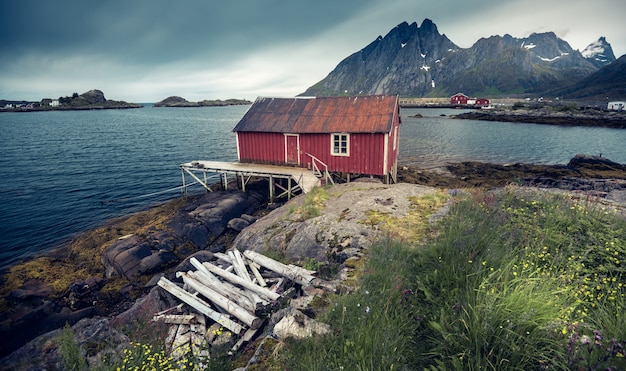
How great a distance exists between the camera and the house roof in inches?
803

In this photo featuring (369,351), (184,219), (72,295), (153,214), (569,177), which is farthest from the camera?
(569,177)

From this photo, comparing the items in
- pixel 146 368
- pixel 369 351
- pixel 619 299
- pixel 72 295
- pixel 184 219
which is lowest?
pixel 72 295

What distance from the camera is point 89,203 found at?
2286 centimetres

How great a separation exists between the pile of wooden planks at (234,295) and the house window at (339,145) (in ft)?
45.1

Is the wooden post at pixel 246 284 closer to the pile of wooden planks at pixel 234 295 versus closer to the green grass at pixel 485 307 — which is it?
the pile of wooden planks at pixel 234 295

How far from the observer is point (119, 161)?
36.3m

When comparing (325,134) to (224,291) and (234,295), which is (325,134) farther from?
(234,295)

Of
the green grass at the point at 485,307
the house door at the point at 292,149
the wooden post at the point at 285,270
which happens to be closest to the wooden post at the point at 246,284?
the wooden post at the point at 285,270

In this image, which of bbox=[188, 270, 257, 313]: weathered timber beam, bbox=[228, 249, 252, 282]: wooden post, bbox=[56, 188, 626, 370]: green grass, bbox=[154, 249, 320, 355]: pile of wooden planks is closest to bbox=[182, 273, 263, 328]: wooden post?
bbox=[154, 249, 320, 355]: pile of wooden planks

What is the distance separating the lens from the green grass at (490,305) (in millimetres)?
3422

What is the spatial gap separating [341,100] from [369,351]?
2074 cm

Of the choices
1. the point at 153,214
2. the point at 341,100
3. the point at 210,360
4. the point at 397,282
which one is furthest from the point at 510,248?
the point at 153,214

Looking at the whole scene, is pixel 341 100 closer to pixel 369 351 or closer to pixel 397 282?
pixel 397 282

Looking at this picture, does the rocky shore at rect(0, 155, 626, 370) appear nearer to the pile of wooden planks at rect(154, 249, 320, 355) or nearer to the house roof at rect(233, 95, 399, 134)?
the pile of wooden planks at rect(154, 249, 320, 355)
